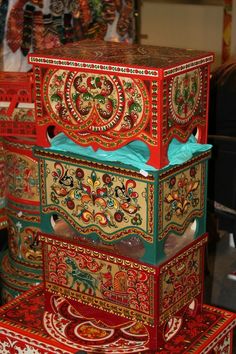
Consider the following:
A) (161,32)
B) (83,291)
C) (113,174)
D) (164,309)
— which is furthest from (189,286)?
(161,32)

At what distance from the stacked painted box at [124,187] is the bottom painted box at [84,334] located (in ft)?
0.08

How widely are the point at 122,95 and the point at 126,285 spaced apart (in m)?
0.59

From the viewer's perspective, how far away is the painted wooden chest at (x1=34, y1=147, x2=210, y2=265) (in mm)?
1953

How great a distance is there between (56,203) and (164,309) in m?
0.48

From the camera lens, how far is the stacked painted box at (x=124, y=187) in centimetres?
189

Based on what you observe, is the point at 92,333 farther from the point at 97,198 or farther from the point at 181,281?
the point at 97,198

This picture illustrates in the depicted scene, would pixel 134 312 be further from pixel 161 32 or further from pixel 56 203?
pixel 161 32

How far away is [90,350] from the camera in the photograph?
2.05 m

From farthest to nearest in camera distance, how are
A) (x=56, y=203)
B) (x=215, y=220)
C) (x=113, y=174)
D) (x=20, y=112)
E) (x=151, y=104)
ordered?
(x=215, y=220) < (x=20, y=112) < (x=56, y=203) < (x=113, y=174) < (x=151, y=104)

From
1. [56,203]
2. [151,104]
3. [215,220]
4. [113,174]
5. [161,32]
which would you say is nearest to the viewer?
[151,104]

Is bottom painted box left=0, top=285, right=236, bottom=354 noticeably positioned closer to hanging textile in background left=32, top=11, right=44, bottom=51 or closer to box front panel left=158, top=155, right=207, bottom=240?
box front panel left=158, top=155, right=207, bottom=240

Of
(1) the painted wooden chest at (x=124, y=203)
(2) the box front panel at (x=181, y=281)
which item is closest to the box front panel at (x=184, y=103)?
(1) the painted wooden chest at (x=124, y=203)

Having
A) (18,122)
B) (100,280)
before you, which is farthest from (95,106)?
(18,122)

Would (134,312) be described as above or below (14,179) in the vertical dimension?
below
